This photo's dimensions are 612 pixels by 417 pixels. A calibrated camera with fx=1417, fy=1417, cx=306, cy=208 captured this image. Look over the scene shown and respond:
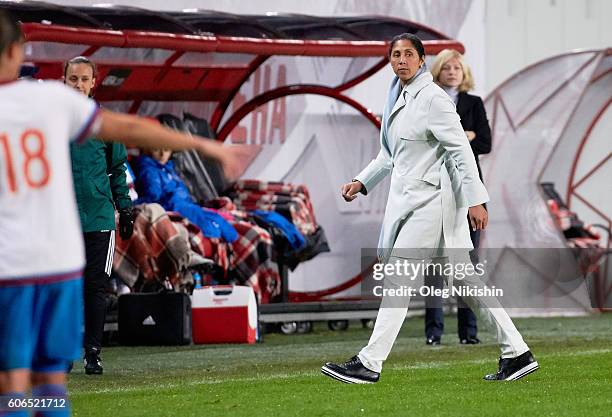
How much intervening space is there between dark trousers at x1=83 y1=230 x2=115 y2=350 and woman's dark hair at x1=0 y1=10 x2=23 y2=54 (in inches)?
151

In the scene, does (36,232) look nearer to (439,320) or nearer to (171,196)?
(439,320)

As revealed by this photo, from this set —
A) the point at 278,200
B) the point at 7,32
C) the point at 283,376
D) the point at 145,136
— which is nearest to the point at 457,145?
the point at 283,376

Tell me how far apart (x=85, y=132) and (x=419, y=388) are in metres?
3.30

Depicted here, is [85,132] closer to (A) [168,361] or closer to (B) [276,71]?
(A) [168,361]

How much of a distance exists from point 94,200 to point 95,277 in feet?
1.48

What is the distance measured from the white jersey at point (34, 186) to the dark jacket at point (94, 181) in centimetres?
365

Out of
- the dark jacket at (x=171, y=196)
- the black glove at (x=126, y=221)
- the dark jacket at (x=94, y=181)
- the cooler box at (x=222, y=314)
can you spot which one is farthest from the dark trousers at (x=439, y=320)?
the dark jacket at (x=94, y=181)

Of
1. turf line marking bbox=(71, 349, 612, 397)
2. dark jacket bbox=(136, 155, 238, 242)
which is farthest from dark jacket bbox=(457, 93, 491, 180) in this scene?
dark jacket bbox=(136, 155, 238, 242)

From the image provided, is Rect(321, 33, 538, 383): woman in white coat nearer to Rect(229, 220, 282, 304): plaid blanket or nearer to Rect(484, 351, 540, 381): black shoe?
Rect(484, 351, 540, 381): black shoe

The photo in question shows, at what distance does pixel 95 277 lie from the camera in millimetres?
7887

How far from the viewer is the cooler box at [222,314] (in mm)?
10320

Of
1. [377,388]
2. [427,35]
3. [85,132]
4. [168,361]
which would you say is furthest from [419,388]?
[427,35]

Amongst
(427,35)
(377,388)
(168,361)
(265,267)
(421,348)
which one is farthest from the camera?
(427,35)

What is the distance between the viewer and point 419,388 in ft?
22.8
